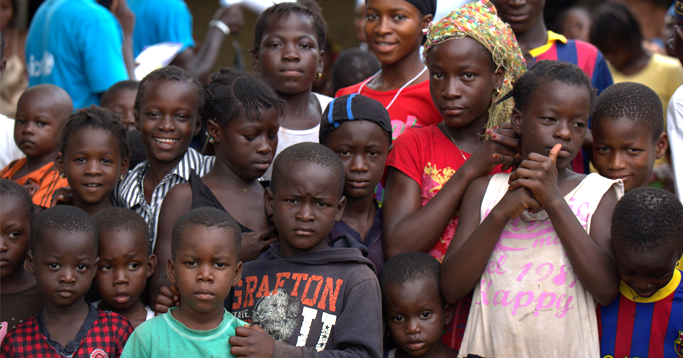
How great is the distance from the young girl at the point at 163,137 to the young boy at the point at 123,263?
0.28 m

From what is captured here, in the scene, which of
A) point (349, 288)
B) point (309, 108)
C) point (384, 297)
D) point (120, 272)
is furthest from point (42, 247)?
point (309, 108)

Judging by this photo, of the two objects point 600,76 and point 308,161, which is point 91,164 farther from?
point 600,76

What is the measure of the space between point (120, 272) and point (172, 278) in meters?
0.39

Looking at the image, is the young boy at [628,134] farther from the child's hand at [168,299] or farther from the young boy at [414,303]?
the child's hand at [168,299]

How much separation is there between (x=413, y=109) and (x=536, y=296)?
4.01 feet

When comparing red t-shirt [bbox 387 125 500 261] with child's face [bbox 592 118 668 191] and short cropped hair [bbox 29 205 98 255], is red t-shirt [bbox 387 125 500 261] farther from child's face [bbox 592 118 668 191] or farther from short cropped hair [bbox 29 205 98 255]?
short cropped hair [bbox 29 205 98 255]

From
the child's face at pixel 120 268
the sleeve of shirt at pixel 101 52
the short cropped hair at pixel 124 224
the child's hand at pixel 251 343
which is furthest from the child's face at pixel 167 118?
the sleeve of shirt at pixel 101 52

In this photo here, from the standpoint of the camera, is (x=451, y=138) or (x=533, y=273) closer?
(x=533, y=273)

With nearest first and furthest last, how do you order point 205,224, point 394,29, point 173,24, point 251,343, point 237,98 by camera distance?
1. point 251,343
2. point 205,224
3. point 237,98
4. point 394,29
5. point 173,24

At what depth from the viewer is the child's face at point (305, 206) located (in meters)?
2.36

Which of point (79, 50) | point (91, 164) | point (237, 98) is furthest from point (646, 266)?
point (79, 50)

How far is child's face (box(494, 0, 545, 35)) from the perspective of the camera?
358 centimetres

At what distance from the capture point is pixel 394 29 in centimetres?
327

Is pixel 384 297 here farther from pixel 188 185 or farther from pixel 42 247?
pixel 42 247
